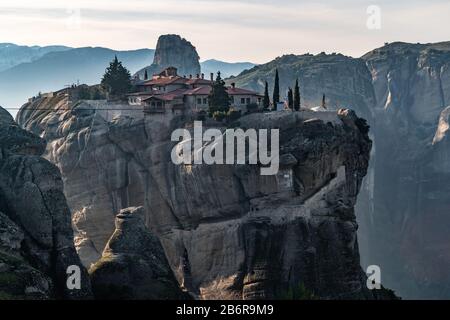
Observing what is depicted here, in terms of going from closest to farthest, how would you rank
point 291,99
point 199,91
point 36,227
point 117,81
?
point 36,227 → point 291,99 → point 199,91 → point 117,81

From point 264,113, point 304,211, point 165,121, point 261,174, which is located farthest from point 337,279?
point 165,121

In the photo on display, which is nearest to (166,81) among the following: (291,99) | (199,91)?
(199,91)

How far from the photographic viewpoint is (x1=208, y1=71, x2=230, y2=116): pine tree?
283ft

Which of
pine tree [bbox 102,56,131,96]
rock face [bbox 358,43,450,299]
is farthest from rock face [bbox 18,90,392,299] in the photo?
rock face [bbox 358,43,450,299]

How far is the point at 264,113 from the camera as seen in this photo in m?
84.3

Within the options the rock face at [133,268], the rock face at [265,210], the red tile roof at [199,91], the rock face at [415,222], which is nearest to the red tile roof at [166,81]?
the red tile roof at [199,91]

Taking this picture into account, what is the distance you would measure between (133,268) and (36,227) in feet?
25.4

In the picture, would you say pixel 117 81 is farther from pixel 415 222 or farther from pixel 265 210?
pixel 415 222

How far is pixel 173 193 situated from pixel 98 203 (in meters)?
11.2

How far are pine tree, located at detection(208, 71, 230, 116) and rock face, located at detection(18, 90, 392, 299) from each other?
10.2 feet

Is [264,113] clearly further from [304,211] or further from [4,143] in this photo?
[4,143]

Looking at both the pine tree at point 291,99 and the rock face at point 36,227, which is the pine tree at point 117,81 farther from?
the rock face at point 36,227

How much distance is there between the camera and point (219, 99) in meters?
86.4

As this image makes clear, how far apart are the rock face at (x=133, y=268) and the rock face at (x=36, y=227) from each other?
3380 mm
